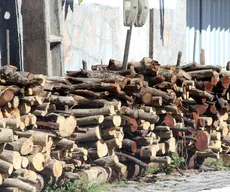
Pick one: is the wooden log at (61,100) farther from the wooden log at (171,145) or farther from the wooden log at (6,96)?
the wooden log at (171,145)

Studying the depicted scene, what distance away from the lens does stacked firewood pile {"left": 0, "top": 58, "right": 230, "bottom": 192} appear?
817 centimetres

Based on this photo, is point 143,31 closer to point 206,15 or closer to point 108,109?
Answer: point 206,15

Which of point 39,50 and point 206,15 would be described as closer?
point 39,50

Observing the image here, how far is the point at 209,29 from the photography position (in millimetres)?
16891

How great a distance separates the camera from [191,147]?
11.4 meters

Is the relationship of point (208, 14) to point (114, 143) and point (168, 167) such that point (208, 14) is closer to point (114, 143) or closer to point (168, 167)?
point (168, 167)

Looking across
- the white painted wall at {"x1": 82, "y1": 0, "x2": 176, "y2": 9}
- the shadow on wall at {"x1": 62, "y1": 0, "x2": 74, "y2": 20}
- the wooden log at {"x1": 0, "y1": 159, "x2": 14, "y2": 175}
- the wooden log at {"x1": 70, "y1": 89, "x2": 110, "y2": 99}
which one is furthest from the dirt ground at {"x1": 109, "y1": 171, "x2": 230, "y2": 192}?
the white painted wall at {"x1": 82, "y1": 0, "x2": 176, "y2": 9}

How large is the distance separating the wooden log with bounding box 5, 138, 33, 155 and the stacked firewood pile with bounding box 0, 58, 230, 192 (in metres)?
0.01

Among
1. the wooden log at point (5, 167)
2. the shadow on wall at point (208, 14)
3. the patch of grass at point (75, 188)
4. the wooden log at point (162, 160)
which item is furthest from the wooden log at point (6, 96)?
the shadow on wall at point (208, 14)

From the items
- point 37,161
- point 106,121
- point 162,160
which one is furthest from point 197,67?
point 37,161

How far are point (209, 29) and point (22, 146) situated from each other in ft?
31.3

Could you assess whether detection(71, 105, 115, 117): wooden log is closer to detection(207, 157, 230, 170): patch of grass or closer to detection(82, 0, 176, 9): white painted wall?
detection(207, 157, 230, 170): patch of grass

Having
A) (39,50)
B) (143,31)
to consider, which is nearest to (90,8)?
(143,31)

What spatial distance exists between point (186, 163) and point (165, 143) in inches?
30.7
